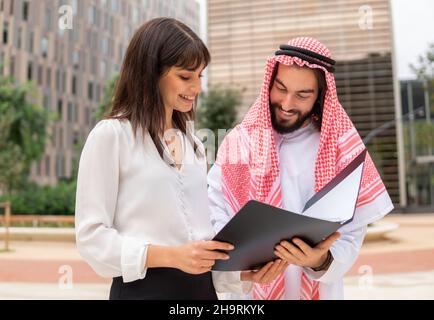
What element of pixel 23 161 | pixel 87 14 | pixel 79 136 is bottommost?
pixel 23 161

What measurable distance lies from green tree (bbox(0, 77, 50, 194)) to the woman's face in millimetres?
15553

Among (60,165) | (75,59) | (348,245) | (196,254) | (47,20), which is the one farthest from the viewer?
(75,59)

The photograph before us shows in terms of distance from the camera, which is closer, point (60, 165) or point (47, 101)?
point (47, 101)

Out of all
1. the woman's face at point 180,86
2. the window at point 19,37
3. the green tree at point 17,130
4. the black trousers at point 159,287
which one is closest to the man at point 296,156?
the black trousers at point 159,287

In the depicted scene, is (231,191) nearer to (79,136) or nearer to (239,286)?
(239,286)

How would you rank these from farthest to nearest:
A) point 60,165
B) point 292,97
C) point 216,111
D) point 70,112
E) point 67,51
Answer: point 70,112 → point 60,165 → point 67,51 → point 216,111 → point 292,97

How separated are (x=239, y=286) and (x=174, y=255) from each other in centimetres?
35

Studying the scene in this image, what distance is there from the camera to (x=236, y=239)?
1147mm

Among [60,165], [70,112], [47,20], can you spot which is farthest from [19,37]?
[60,165]

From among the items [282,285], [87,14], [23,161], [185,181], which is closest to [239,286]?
[282,285]

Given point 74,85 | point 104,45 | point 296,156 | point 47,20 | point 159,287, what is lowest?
point 159,287

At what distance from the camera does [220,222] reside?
1.57 metres

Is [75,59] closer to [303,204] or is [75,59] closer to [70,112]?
[70,112]

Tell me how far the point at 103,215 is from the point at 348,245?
818mm
